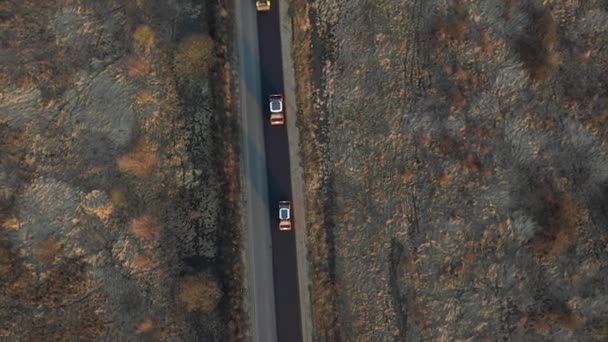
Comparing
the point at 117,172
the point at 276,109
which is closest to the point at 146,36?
the point at 117,172

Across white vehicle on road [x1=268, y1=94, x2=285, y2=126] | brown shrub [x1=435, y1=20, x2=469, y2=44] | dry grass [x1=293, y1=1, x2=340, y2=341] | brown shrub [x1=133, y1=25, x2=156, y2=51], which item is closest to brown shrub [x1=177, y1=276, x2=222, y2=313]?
dry grass [x1=293, y1=1, x2=340, y2=341]

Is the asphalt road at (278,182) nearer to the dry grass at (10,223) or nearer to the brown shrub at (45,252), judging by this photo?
the brown shrub at (45,252)

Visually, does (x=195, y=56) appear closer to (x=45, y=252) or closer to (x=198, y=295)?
(x=198, y=295)

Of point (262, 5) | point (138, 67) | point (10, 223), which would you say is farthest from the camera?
point (262, 5)

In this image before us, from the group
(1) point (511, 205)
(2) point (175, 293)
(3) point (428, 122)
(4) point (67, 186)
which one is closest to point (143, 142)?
(4) point (67, 186)

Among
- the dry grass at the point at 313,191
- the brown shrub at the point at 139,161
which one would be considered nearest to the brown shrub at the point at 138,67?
the brown shrub at the point at 139,161
